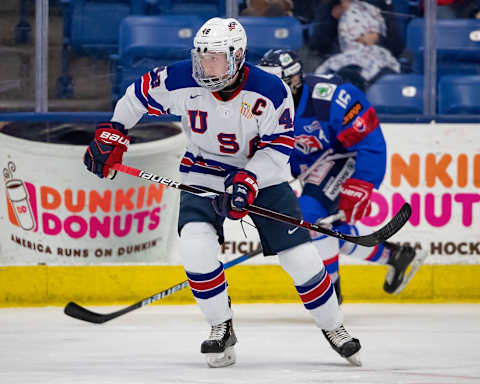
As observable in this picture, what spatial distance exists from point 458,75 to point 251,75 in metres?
2.28

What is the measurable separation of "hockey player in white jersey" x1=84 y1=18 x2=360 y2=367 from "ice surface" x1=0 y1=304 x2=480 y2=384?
0.16 meters

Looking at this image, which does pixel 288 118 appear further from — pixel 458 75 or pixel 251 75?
pixel 458 75

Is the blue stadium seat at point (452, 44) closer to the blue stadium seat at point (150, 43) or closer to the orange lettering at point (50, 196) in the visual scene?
the blue stadium seat at point (150, 43)

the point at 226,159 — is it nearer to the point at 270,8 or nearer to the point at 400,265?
the point at 400,265

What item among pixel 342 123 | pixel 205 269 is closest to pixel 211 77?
pixel 205 269

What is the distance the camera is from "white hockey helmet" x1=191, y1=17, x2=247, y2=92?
118 inches

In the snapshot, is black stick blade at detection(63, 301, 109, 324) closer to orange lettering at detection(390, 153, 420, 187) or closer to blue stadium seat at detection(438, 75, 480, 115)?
orange lettering at detection(390, 153, 420, 187)

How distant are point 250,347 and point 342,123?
42.3 inches

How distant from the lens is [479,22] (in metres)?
5.18

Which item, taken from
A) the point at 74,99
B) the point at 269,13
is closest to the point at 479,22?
the point at 269,13

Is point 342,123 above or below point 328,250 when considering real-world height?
above

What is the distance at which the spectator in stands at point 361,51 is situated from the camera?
5059mm

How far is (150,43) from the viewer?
5.08 m

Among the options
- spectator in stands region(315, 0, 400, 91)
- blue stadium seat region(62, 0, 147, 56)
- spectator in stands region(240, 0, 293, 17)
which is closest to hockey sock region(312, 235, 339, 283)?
spectator in stands region(315, 0, 400, 91)
